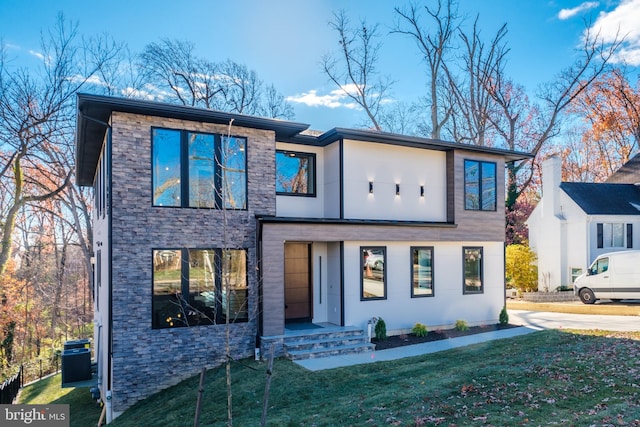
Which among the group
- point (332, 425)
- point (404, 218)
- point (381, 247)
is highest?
point (404, 218)

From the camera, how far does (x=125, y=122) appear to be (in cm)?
871

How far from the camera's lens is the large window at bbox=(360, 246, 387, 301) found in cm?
1139

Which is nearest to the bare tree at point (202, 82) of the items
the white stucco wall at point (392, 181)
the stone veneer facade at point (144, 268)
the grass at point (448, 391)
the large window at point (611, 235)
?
the white stucco wall at point (392, 181)

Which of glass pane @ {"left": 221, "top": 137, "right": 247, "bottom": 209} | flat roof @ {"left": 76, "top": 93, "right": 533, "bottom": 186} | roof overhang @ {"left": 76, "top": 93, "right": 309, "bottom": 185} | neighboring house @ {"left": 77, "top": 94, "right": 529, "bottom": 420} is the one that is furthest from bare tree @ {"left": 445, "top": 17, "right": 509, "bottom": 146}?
glass pane @ {"left": 221, "top": 137, "right": 247, "bottom": 209}

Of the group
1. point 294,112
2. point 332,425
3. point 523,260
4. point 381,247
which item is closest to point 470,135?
point 523,260

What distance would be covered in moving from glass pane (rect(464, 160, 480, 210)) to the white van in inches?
274

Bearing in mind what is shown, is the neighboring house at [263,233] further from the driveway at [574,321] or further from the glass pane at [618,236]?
the glass pane at [618,236]

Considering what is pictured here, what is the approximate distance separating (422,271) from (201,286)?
6.43 m

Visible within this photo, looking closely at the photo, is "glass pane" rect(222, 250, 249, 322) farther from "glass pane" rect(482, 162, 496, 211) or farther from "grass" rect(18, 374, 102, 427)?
"glass pane" rect(482, 162, 496, 211)

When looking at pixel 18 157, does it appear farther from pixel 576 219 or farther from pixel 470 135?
pixel 576 219

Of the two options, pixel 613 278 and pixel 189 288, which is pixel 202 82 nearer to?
pixel 189 288

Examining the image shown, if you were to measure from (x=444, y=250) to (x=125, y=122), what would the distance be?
30.4 ft

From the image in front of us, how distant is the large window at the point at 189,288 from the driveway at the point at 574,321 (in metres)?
9.39

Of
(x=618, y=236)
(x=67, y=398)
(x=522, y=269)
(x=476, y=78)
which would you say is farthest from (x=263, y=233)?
(x=476, y=78)
